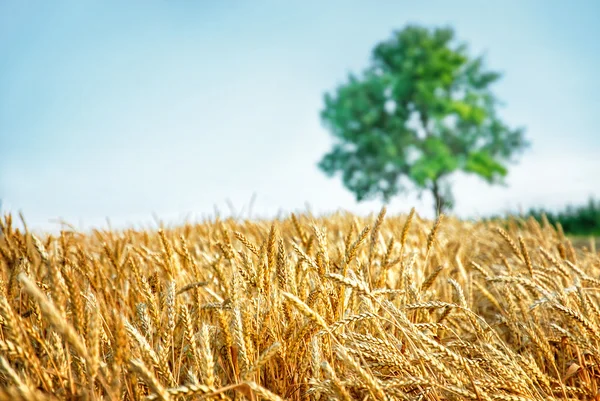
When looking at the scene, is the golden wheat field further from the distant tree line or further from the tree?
the tree

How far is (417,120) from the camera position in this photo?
2531 cm

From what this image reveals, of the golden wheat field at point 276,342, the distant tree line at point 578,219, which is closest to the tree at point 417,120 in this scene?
the distant tree line at point 578,219

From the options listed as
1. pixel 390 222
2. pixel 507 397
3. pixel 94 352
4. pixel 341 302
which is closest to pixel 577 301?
pixel 507 397

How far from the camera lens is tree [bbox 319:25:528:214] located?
78.7 ft

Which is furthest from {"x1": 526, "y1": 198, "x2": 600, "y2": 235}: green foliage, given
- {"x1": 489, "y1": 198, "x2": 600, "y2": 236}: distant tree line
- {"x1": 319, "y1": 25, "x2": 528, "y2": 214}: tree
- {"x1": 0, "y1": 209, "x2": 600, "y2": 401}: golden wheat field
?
{"x1": 0, "y1": 209, "x2": 600, "y2": 401}: golden wheat field

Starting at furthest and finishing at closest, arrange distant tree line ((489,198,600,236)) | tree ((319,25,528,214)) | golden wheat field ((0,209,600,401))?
tree ((319,25,528,214)) → distant tree line ((489,198,600,236)) → golden wheat field ((0,209,600,401))

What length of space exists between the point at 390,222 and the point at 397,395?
3.81 metres

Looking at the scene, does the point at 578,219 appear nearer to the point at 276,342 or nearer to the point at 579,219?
the point at 579,219

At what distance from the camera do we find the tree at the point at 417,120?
945 inches

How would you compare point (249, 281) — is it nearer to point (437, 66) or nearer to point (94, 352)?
point (94, 352)

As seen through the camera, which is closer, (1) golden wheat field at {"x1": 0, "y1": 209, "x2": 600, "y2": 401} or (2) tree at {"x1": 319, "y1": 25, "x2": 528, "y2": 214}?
(1) golden wheat field at {"x1": 0, "y1": 209, "x2": 600, "y2": 401}

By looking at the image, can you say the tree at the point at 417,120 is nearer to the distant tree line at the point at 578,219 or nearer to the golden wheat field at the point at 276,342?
the distant tree line at the point at 578,219

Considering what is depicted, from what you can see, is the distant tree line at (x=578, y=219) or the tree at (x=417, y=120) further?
the tree at (x=417, y=120)

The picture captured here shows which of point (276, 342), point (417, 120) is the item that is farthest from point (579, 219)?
point (276, 342)
